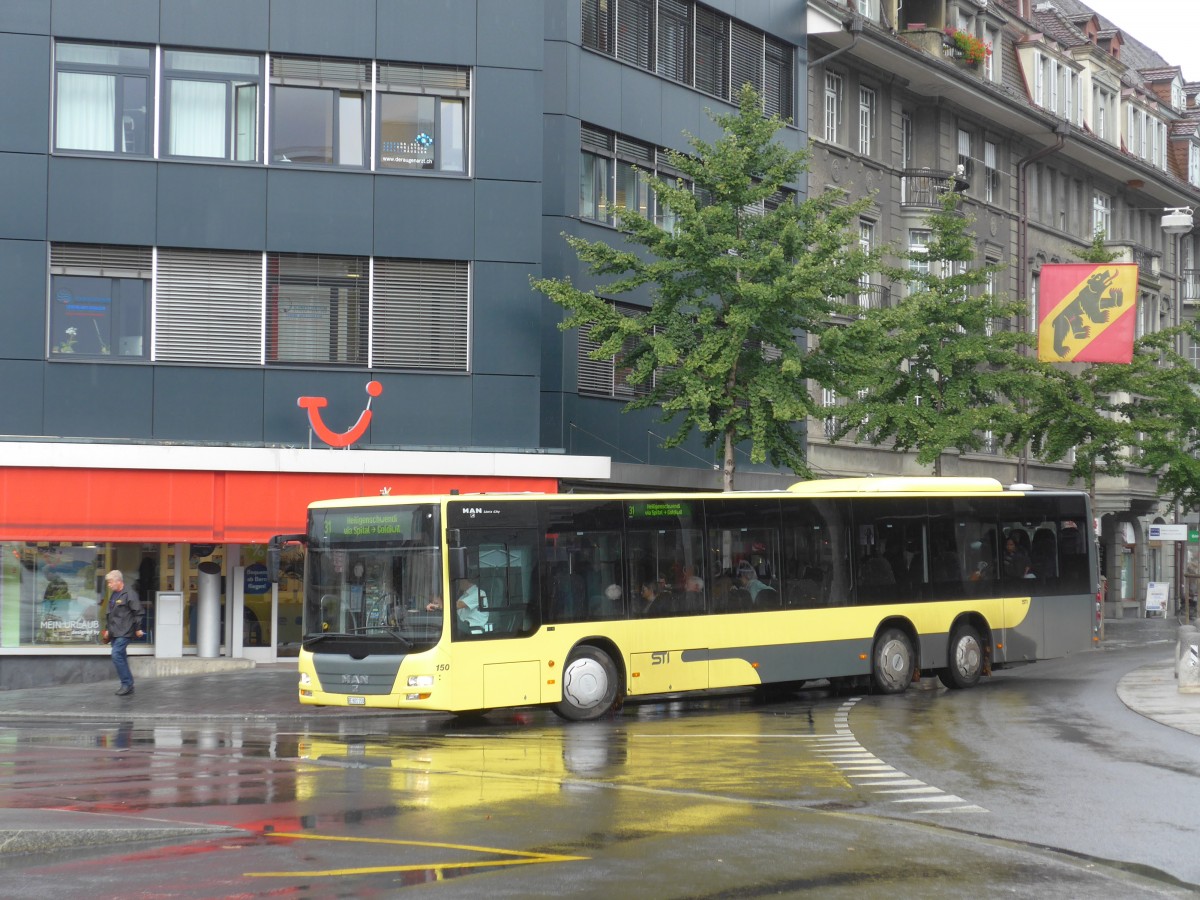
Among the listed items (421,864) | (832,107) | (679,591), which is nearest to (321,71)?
(679,591)

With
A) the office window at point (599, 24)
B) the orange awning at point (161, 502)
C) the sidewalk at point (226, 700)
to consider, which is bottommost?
the sidewalk at point (226, 700)

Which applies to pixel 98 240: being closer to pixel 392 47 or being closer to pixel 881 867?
pixel 392 47

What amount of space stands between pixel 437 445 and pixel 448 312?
7.27 feet

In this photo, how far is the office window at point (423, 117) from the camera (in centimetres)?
2795

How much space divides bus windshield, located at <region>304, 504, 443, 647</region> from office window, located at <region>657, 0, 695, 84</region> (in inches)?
647

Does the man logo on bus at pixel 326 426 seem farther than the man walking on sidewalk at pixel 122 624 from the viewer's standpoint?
Yes

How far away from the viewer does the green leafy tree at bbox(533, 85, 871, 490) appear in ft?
89.5

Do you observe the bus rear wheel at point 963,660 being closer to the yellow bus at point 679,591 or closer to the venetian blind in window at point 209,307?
the yellow bus at point 679,591

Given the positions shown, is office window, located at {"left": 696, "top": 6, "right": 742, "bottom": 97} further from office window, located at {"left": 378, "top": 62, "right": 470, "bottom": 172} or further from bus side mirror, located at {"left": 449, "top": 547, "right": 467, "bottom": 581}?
bus side mirror, located at {"left": 449, "top": 547, "right": 467, "bottom": 581}

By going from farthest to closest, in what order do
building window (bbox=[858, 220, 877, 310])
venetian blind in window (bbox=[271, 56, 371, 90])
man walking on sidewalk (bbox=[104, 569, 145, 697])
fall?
building window (bbox=[858, 220, 877, 310])
venetian blind in window (bbox=[271, 56, 371, 90])
man walking on sidewalk (bbox=[104, 569, 145, 697])

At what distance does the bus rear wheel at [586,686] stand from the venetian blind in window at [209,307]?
9.95 m

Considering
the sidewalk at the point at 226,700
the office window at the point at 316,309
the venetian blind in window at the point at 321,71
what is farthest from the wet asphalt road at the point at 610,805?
the venetian blind in window at the point at 321,71

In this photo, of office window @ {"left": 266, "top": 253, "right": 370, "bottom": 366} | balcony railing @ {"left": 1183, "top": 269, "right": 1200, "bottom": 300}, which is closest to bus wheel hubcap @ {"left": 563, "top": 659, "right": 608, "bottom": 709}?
office window @ {"left": 266, "top": 253, "right": 370, "bottom": 366}

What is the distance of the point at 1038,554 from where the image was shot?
83.8 feet
